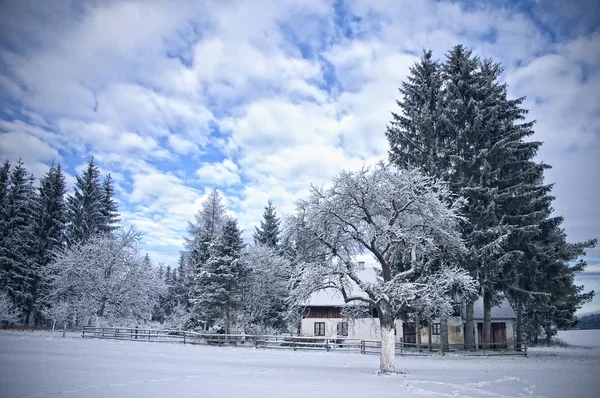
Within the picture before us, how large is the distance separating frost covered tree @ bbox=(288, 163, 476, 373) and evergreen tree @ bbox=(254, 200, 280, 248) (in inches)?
1231

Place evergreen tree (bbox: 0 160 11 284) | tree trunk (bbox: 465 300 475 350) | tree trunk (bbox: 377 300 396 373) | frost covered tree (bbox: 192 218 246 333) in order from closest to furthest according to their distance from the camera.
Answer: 1. tree trunk (bbox: 377 300 396 373)
2. tree trunk (bbox: 465 300 475 350)
3. frost covered tree (bbox: 192 218 246 333)
4. evergreen tree (bbox: 0 160 11 284)

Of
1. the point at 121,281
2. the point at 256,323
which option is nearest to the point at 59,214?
the point at 121,281

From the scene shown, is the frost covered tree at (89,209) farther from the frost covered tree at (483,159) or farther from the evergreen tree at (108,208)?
the frost covered tree at (483,159)

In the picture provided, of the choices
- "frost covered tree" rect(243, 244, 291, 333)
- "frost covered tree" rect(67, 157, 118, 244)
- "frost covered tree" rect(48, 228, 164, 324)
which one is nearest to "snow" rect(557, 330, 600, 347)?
"frost covered tree" rect(243, 244, 291, 333)

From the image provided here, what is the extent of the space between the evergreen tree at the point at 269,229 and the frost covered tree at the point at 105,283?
15.4 metres

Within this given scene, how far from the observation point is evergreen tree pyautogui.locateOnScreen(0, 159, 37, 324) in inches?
1563

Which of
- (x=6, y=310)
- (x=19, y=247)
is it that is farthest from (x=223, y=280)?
(x=19, y=247)

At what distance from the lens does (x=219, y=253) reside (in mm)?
36156

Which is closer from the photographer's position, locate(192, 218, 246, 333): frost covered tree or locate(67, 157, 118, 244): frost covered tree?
locate(192, 218, 246, 333): frost covered tree

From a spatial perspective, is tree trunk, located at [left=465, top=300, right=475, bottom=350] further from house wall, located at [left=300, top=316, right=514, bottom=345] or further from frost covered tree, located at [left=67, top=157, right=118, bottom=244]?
frost covered tree, located at [left=67, top=157, right=118, bottom=244]

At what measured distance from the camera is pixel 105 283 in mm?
35906

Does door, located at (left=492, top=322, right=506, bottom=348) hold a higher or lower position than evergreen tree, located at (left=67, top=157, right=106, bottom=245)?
lower

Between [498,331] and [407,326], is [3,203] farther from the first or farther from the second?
[498,331]

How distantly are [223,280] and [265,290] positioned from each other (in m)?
7.30
